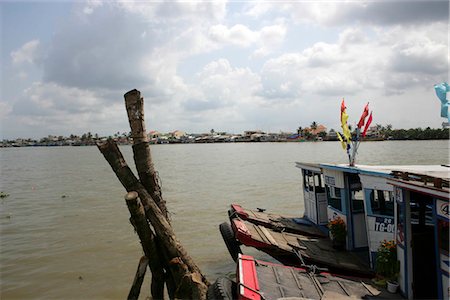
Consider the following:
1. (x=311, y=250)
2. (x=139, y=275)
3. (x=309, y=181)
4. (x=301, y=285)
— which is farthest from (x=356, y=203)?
(x=139, y=275)

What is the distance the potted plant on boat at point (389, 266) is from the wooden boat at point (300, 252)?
169cm

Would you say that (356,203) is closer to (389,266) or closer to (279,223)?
(279,223)

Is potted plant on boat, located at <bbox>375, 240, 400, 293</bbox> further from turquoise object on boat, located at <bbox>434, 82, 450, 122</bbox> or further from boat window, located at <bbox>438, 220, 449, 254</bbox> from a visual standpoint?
turquoise object on boat, located at <bbox>434, 82, 450, 122</bbox>

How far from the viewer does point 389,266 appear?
20.8 ft

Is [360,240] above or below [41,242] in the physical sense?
above

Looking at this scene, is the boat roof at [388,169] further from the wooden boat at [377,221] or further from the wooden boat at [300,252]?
the wooden boat at [300,252]

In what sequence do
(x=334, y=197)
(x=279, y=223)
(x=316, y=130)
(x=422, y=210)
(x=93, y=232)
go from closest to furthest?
(x=422, y=210) < (x=334, y=197) < (x=279, y=223) < (x=93, y=232) < (x=316, y=130)

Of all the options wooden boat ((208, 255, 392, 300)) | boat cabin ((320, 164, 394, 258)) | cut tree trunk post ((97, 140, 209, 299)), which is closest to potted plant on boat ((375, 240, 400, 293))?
wooden boat ((208, 255, 392, 300))

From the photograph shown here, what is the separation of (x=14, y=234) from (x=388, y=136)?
4963 inches

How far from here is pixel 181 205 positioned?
20422mm

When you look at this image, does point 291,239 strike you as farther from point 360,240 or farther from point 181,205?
point 181,205

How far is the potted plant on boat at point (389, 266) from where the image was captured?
6.25 meters

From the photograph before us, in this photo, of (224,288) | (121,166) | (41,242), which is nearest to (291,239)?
(224,288)

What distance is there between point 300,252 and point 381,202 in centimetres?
222
